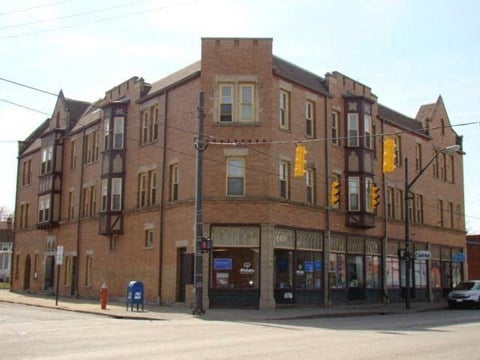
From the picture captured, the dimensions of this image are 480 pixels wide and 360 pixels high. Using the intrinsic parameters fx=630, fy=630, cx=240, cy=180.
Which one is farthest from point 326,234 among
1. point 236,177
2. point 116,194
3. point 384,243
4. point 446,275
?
point 446,275

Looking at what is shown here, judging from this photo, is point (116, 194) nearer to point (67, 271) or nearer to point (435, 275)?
point (67, 271)

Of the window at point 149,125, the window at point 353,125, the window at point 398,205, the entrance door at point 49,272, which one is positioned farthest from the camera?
the entrance door at point 49,272

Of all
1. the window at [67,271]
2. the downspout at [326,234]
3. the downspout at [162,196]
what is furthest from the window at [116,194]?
the downspout at [326,234]

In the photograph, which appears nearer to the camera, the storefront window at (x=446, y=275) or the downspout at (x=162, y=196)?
the downspout at (x=162, y=196)

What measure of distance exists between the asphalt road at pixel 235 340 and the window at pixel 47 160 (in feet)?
79.8

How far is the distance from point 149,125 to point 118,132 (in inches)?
113

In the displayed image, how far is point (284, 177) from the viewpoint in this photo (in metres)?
29.9

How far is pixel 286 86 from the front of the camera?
30641 mm

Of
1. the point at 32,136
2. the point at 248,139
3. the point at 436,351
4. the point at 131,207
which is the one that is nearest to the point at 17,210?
the point at 32,136

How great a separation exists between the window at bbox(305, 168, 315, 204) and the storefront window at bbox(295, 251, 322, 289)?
2.67 meters

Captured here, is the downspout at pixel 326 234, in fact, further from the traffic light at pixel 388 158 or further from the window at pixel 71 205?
the window at pixel 71 205

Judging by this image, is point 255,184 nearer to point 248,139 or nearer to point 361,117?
point 248,139

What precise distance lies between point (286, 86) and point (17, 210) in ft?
97.9

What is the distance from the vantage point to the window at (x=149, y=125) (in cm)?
3334
